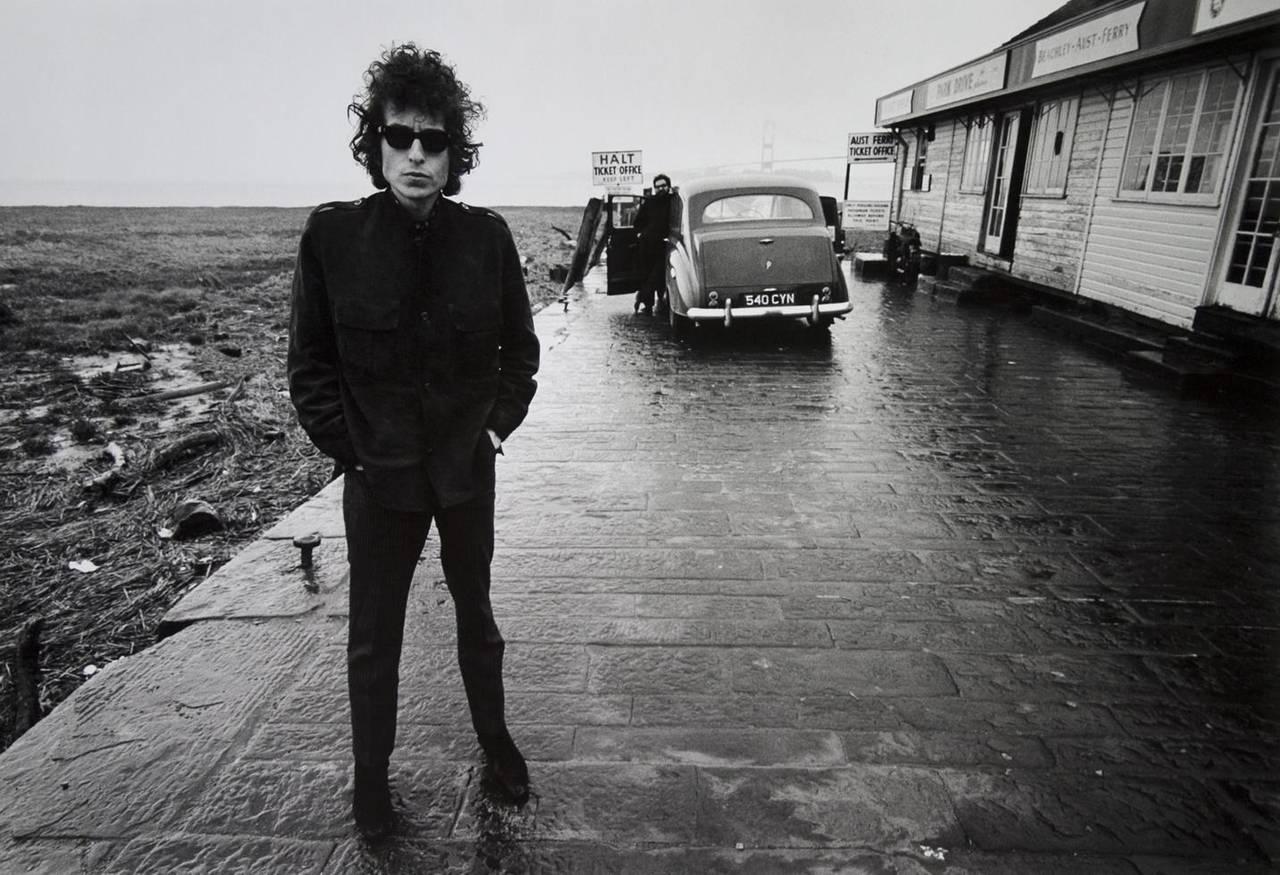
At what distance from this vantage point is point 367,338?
2.17 m

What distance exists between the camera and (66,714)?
9.52 feet

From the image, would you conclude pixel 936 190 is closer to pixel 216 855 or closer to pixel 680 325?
pixel 680 325

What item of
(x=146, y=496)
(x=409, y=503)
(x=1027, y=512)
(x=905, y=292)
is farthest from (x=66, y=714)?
(x=905, y=292)

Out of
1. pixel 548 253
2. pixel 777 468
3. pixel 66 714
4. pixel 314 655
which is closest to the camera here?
pixel 66 714

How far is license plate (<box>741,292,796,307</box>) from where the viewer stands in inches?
384

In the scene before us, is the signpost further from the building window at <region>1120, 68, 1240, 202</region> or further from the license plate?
the license plate

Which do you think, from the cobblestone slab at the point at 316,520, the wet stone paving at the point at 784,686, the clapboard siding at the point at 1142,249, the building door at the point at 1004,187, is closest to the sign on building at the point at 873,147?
the building door at the point at 1004,187

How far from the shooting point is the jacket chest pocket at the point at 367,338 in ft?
7.02

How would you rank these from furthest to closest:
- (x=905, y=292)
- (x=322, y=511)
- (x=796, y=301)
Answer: (x=905, y=292) → (x=796, y=301) → (x=322, y=511)

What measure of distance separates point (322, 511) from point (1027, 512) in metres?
4.20

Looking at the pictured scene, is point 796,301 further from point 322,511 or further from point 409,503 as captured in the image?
point 409,503

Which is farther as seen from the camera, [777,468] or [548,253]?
[548,253]

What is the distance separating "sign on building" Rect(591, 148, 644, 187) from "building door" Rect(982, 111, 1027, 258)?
7688 millimetres

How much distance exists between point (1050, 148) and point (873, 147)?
29.6 feet
